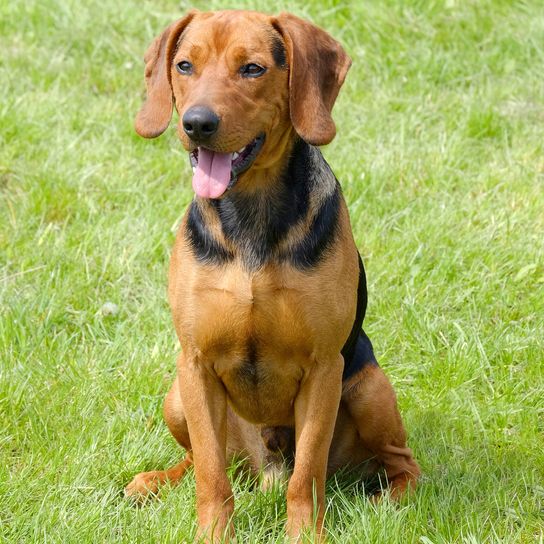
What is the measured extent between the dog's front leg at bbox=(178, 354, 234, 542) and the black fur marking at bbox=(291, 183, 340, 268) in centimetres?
57

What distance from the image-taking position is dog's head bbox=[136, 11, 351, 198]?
3.89 meters

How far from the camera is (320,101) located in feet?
13.4

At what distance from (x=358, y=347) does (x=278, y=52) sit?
54.0 inches

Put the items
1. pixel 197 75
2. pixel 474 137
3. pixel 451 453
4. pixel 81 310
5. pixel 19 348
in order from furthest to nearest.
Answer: pixel 474 137, pixel 81 310, pixel 19 348, pixel 451 453, pixel 197 75

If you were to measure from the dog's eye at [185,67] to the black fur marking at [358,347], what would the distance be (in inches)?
45.3

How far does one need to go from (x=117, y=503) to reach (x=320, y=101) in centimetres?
180

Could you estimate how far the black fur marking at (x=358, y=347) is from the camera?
4590 mm

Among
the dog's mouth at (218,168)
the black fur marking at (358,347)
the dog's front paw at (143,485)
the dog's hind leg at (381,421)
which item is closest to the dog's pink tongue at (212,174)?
the dog's mouth at (218,168)

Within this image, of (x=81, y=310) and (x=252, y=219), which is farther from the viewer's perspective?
(x=81, y=310)

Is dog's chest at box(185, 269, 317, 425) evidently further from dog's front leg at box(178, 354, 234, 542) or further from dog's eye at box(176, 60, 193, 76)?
dog's eye at box(176, 60, 193, 76)

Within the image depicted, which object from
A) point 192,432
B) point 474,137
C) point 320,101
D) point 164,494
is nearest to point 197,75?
point 320,101

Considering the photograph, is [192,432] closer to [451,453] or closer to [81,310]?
[451,453]

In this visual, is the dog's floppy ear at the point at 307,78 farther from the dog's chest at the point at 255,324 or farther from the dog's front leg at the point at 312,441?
the dog's front leg at the point at 312,441

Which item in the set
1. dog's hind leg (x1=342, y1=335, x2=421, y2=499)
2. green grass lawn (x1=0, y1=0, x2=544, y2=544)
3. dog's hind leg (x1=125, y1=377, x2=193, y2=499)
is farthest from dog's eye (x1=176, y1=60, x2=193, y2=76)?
green grass lawn (x1=0, y1=0, x2=544, y2=544)
